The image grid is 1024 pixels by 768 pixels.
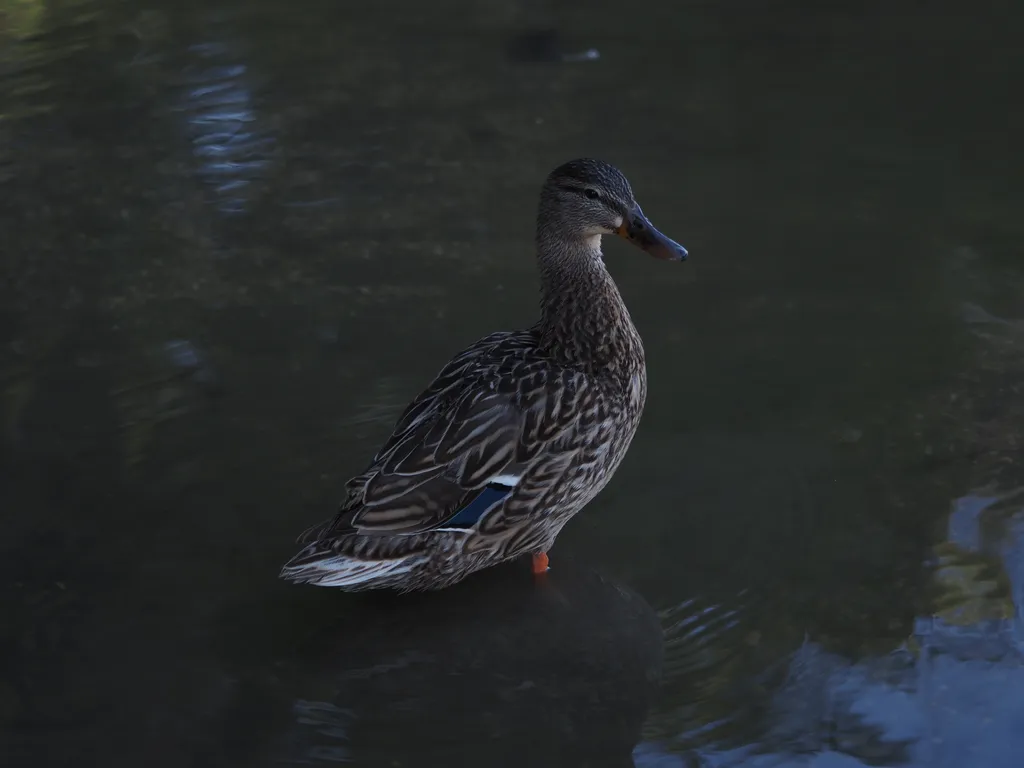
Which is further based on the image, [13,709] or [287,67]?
[287,67]

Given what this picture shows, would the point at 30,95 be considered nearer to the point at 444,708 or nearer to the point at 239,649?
the point at 239,649

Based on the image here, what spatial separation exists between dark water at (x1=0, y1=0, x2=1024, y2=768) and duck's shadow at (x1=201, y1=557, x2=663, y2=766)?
14 millimetres

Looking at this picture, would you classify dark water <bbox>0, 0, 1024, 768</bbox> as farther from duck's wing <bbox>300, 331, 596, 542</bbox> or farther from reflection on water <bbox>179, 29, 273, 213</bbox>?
duck's wing <bbox>300, 331, 596, 542</bbox>

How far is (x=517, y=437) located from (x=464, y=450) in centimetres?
16

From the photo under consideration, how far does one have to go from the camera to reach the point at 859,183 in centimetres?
606

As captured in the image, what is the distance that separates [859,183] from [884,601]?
2.71 metres

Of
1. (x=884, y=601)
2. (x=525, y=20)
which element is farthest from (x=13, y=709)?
(x=525, y=20)

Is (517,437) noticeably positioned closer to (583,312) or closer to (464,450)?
(464,450)

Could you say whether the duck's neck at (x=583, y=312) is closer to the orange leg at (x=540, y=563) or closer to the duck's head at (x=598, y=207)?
the duck's head at (x=598, y=207)

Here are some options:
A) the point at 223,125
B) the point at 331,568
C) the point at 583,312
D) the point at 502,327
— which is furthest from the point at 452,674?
the point at 223,125

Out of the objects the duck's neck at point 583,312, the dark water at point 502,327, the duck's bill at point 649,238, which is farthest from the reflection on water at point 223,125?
the duck's bill at point 649,238

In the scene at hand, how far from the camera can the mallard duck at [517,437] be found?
3.81 meters

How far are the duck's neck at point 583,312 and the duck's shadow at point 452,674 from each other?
0.68m

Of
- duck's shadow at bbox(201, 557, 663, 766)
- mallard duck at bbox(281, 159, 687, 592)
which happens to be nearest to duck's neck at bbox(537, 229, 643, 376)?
mallard duck at bbox(281, 159, 687, 592)
